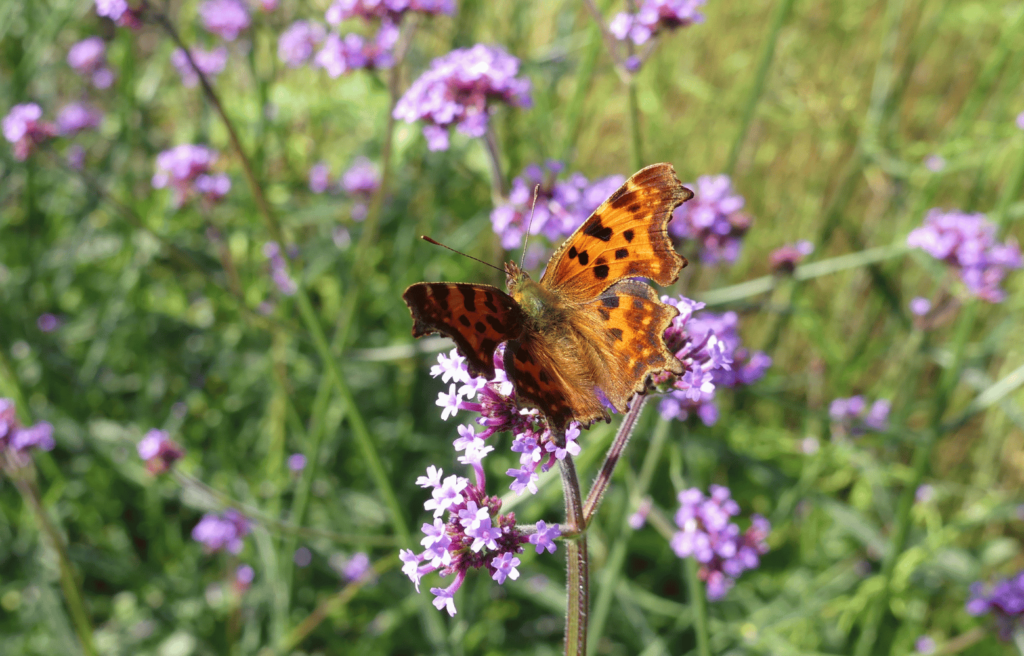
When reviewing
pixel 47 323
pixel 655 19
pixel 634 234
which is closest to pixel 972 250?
pixel 655 19

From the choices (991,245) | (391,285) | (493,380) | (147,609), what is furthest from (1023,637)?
(147,609)

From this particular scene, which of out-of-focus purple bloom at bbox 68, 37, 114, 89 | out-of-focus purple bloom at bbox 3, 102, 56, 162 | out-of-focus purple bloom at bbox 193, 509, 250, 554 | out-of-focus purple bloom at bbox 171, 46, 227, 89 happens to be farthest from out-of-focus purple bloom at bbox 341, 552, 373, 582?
out-of-focus purple bloom at bbox 68, 37, 114, 89

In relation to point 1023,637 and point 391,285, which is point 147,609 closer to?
point 391,285

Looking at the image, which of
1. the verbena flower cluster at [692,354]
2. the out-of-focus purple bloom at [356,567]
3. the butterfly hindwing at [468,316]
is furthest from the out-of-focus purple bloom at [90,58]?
the verbena flower cluster at [692,354]

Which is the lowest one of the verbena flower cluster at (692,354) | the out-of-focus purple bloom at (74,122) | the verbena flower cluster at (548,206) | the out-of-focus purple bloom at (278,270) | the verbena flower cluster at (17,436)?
the verbena flower cluster at (17,436)

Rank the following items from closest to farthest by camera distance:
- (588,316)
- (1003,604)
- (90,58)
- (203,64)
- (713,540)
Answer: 1. (588,316)
2. (713,540)
3. (1003,604)
4. (203,64)
5. (90,58)

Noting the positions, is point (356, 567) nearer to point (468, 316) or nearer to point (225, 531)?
point (225, 531)

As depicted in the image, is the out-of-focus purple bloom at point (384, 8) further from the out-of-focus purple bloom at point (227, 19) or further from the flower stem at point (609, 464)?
the flower stem at point (609, 464)
